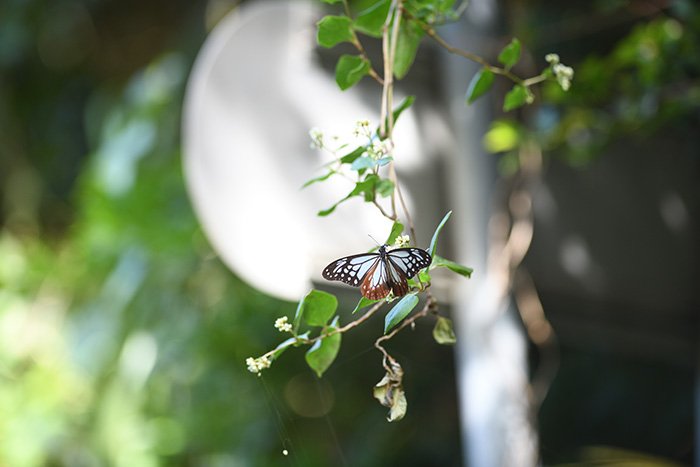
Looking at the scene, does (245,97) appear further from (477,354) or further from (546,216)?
(546,216)

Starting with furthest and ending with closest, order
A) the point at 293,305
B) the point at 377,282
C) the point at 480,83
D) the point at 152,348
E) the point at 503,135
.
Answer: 1. the point at 152,348
2. the point at 503,135
3. the point at 293,305
4. the point at 480,83
5. the point at 377,282

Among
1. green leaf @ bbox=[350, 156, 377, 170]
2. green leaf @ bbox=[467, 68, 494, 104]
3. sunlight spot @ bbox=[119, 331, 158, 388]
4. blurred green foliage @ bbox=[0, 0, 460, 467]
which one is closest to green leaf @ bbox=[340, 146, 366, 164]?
green leaf @ bbox=[350, 156, 377, 170]

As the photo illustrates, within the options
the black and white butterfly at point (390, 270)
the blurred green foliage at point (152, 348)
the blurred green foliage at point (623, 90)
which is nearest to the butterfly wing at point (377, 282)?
the black and white butterfly at point (390, 270)

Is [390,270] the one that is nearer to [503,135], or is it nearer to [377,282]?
[377,282]

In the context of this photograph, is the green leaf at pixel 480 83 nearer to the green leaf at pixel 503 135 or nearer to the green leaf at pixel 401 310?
the green leaf at pixel 401 310

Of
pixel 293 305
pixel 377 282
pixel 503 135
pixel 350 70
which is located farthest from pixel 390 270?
pixel 503 135

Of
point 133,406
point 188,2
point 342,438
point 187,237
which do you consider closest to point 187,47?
point 188,2
